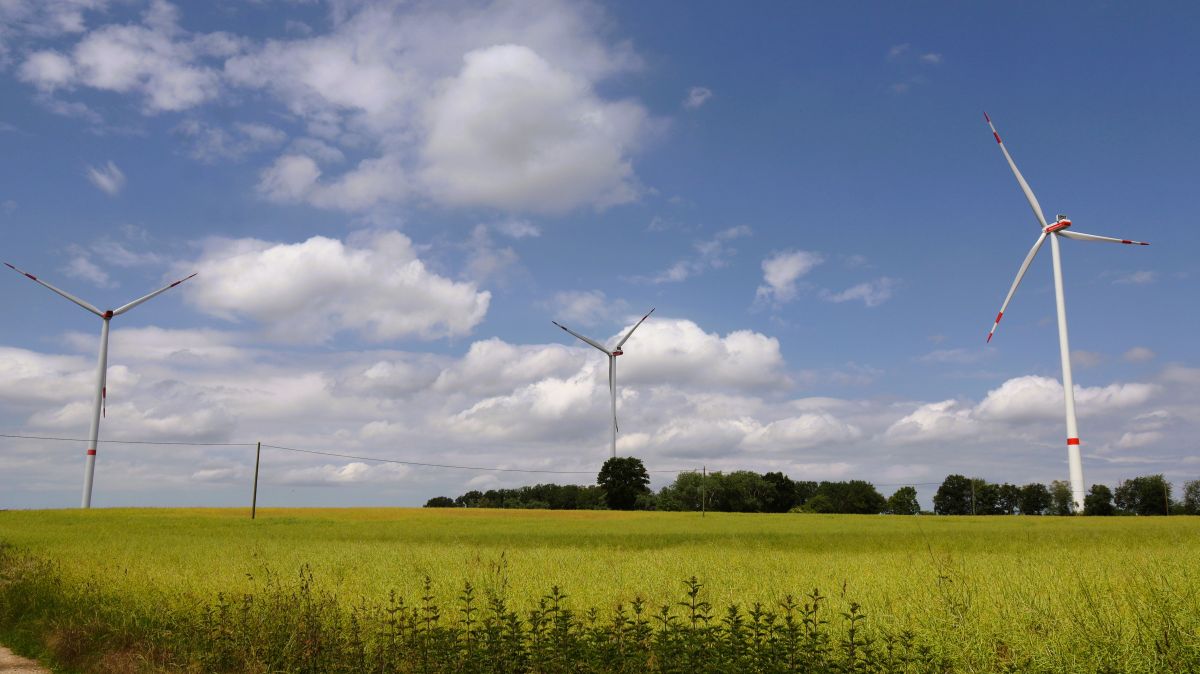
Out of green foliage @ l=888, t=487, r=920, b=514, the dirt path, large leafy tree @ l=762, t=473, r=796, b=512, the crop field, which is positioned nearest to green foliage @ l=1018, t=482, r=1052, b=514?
green foliage @ l=888, t=487, r=920, b=514

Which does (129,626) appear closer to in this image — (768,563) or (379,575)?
(379,575)

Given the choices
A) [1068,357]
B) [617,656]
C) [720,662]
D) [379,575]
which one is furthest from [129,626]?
[1068,357]

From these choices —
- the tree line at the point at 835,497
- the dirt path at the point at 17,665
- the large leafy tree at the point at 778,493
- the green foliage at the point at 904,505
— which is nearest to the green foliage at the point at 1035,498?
the tree line at the point at 835,497

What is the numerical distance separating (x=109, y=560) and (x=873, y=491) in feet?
612

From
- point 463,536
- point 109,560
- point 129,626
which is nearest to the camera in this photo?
point 129,626

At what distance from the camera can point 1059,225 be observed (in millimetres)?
92562

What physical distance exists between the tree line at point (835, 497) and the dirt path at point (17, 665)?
125883 mm

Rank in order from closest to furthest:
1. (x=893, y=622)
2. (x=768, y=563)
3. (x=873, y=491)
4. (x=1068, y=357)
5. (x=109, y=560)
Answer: (x=893, y=622), (x=768, y=563), (x=109, y=560), (x=1068, y=357), (x=873, y=491)

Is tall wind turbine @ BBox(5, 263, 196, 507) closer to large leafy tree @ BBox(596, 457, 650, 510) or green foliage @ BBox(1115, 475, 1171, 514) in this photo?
large leafy tree @ BBox(596, 457, 650, 510)

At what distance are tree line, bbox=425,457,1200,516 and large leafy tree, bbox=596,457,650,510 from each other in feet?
34.9

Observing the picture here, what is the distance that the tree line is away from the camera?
167 metres

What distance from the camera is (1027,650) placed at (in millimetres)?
12344

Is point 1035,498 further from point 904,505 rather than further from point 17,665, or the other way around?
point 17,665

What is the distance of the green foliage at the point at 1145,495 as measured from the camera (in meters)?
166
